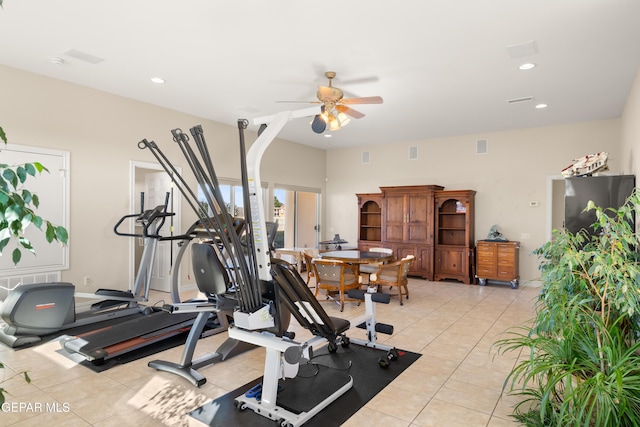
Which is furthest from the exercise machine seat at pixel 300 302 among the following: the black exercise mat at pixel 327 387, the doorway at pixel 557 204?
the doorway at pixel 557 204

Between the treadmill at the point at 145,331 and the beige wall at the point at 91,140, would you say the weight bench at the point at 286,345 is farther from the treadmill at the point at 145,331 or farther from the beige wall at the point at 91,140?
the beige wall at the point at 91,140

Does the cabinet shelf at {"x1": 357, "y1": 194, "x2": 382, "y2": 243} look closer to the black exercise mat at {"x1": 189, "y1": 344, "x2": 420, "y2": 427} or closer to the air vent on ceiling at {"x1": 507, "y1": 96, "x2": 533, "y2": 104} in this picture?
the air vent on ceiling at {"x1": 507, "y1": 96, "x2": 533, "y2": 104}

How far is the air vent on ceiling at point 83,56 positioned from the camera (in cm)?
420

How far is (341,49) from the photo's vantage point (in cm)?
402

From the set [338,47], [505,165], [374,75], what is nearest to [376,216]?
[505,165]

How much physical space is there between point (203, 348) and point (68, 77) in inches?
157

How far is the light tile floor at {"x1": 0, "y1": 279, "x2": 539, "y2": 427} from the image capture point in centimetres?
258

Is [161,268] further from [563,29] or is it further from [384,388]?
[563,29]

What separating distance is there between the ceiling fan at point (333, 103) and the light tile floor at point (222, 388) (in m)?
2.58

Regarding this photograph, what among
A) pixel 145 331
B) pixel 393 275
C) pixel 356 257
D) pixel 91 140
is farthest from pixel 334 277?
pixel 91 140

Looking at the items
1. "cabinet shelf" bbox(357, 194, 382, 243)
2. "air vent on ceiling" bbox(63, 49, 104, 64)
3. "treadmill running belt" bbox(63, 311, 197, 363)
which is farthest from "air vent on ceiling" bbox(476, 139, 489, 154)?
"air vent on ceiling" bbox(63, 49, 104, 64)

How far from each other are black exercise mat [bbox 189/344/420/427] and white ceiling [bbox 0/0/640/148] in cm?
317

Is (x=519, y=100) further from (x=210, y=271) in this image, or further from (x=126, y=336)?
(x=126, y=336)

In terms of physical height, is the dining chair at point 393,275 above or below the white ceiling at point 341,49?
below
